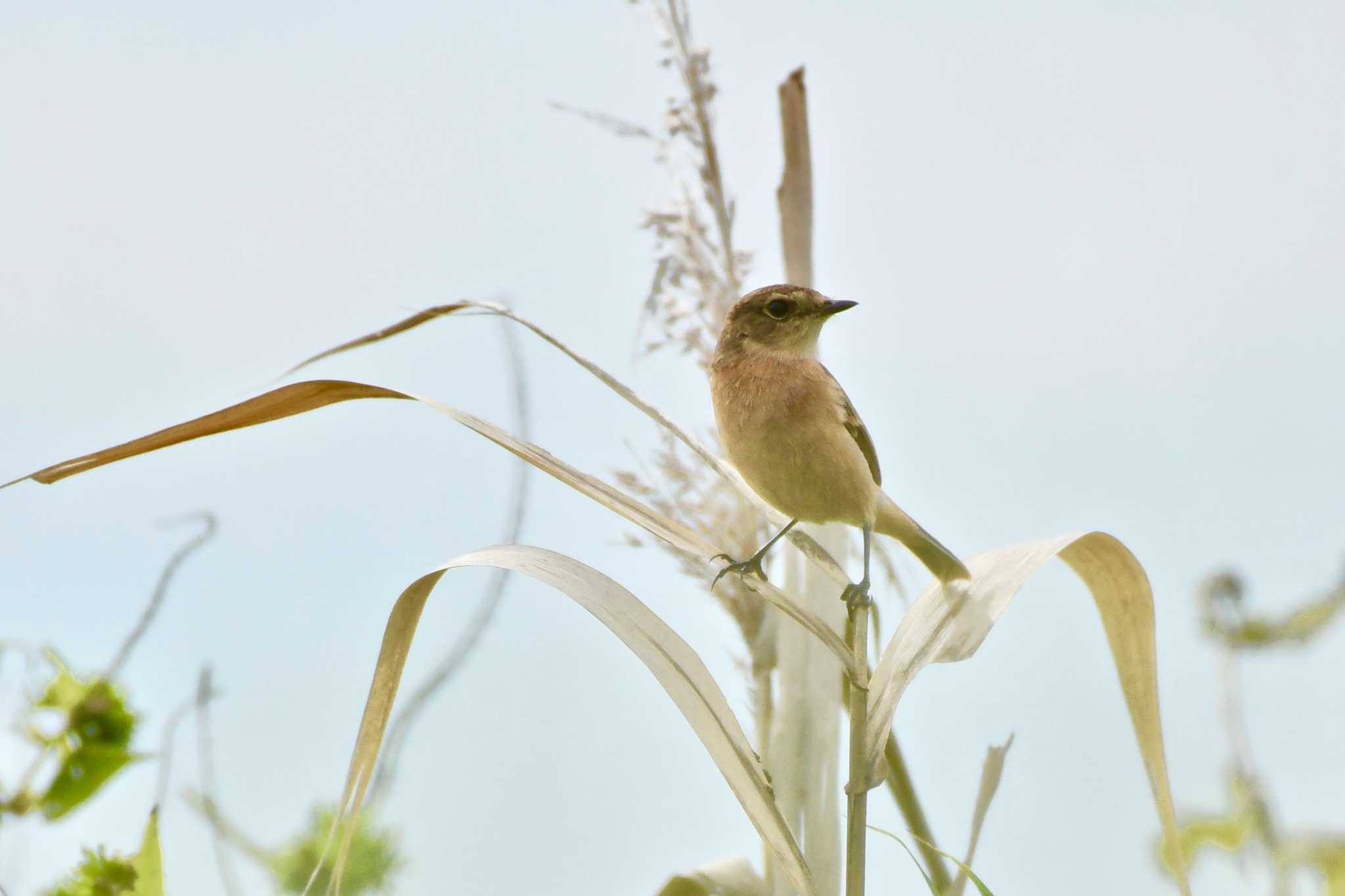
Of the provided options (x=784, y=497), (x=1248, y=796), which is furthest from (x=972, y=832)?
(x=784, y=497)

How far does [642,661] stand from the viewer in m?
0.87

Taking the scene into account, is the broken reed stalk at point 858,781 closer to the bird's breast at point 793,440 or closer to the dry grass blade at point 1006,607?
the dry grass blade at point 1006,607

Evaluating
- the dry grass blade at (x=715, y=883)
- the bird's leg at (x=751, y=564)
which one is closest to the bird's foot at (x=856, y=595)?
the bird's leg at (x=751, y=564)

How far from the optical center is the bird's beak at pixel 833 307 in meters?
1.35

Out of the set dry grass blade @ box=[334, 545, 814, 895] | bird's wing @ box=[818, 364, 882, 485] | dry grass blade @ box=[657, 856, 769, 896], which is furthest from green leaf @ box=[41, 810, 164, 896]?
bird's wing @ box=[818, 364, 882, 485]

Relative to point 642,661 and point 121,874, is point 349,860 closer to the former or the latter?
point 121,874

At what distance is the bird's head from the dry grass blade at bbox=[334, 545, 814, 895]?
1.71 ft

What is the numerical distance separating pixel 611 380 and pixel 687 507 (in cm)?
27

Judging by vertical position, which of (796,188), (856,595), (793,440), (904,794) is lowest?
(904,794)

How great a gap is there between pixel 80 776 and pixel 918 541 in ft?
2.87

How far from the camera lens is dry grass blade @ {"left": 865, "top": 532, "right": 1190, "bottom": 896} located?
33.6 inches

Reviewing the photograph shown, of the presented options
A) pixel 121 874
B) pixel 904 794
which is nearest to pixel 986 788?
pixel 904 794

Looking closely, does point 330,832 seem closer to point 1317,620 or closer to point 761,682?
point 761,682

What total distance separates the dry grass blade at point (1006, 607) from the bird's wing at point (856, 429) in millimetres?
342
